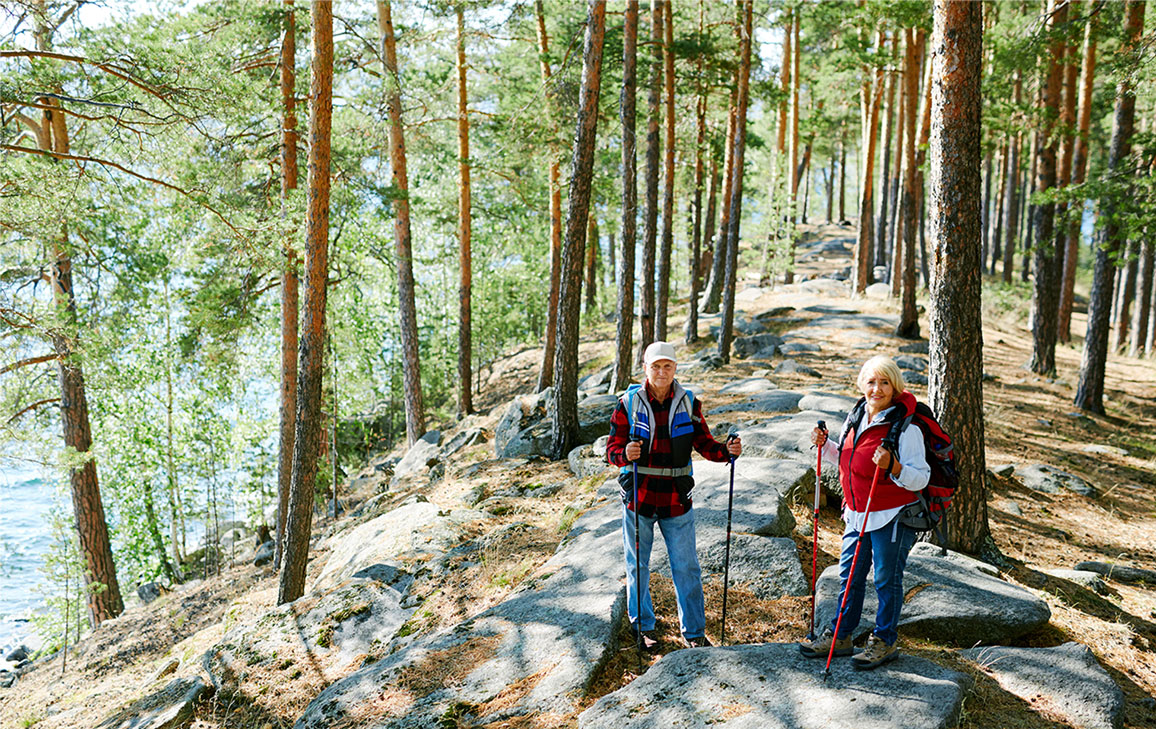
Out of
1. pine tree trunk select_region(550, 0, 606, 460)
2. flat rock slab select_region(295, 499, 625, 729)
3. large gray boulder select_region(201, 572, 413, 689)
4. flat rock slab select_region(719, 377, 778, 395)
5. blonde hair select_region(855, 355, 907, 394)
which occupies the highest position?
pine tree trunk select_region(550, 0, 606, 460)

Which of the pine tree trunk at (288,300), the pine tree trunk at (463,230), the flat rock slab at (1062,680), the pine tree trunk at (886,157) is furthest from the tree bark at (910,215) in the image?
the pine tree trunk at (288,300)

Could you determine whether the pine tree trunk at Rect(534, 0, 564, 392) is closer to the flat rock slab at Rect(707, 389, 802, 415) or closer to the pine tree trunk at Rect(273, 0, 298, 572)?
the flat rock slab at Rect(707, 389, 802, 415)

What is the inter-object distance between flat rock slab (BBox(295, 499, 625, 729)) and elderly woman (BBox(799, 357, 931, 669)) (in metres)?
1.34

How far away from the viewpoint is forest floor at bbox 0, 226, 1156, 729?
438 centimetres

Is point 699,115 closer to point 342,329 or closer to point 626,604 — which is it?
point 342,329

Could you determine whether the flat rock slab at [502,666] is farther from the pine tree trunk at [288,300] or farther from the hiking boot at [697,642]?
the pine tree trunk at [288,300]

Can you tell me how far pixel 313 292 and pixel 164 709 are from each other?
410 cm

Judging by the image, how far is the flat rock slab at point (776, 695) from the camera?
3.00 m

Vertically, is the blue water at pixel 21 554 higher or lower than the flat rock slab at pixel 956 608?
lower

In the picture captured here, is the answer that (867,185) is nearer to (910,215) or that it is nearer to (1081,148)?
(910,215)

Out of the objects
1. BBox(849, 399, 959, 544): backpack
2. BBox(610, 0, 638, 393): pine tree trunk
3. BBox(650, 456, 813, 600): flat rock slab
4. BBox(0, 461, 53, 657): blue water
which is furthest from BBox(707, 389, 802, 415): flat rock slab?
BBox(0, 461, 53, 657): blue water

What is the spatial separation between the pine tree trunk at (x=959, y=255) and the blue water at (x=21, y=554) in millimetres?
17728

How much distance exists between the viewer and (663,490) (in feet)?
13.4

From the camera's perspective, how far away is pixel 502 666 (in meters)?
4.21
